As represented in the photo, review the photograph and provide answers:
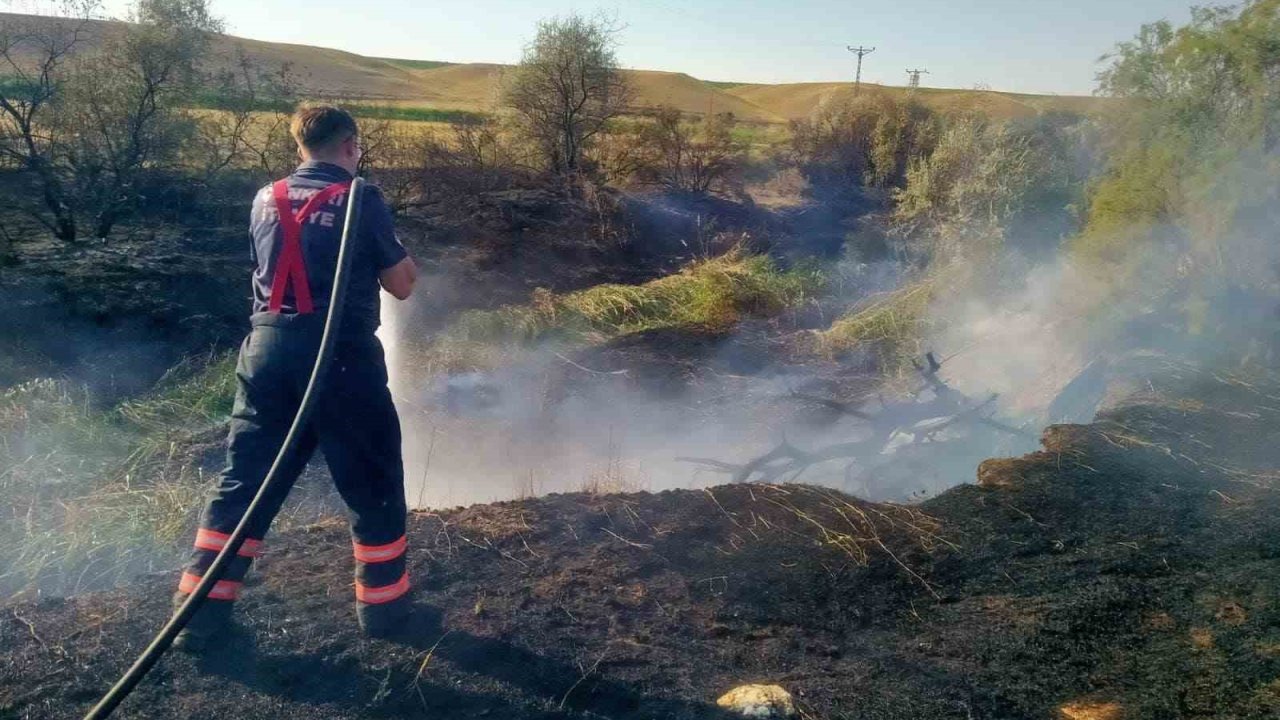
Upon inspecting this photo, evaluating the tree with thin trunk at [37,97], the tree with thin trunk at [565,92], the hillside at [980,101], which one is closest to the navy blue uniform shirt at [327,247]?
the hillside at [980,101]

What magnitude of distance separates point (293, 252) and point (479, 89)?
45.4 meters

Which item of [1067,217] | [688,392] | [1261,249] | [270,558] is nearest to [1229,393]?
[1261,249]

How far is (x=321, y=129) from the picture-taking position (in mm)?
3291

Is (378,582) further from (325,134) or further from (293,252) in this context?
Result: (325,134)

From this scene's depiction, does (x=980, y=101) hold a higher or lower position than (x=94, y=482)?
higher

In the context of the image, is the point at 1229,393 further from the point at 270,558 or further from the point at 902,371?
the point at 270,558

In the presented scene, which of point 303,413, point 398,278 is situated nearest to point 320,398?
point 303,413

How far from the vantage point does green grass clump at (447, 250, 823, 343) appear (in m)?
9.65

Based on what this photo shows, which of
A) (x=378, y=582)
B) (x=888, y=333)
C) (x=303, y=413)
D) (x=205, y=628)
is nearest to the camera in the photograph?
(x=303, y=413)

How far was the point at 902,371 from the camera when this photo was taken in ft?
29.0

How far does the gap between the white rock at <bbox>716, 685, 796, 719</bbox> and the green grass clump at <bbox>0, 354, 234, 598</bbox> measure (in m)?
3.17

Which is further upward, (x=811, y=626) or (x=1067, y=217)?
(x=1067, y=217)

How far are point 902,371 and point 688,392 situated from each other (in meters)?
2.32

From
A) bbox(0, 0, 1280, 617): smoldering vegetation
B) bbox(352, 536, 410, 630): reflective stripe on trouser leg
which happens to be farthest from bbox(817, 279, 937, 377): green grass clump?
bbox(352, 536, 410, 630): reflective stripe on trouser leg
